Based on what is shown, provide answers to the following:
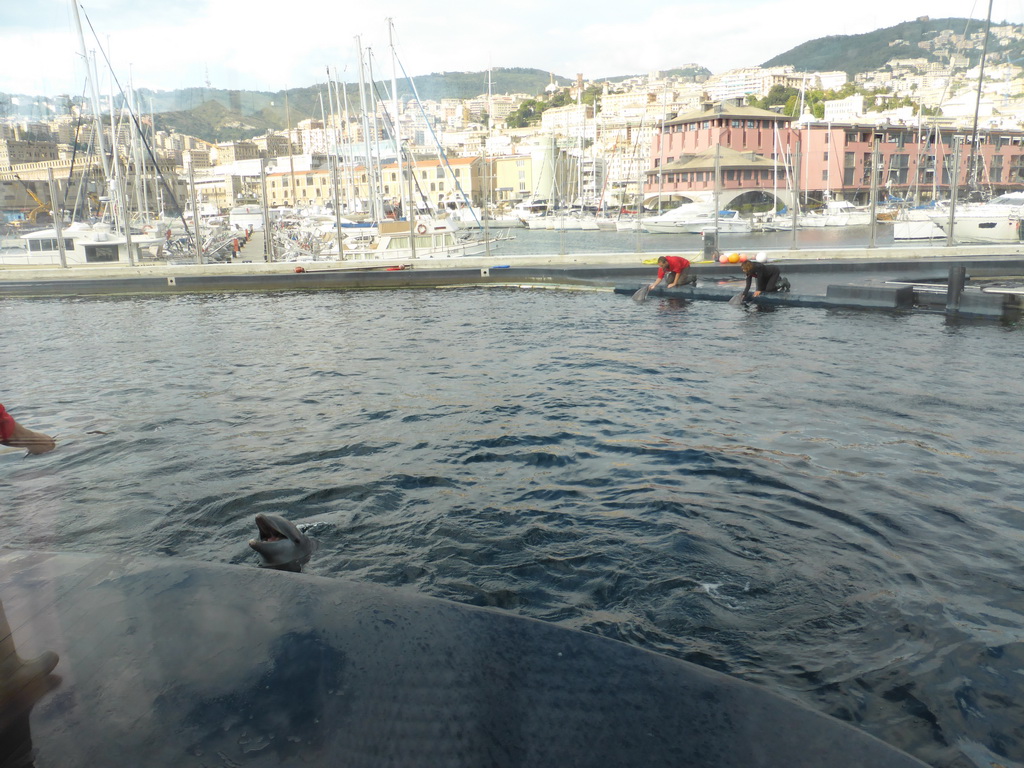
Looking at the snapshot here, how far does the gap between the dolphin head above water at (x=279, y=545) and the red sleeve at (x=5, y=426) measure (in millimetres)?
1414

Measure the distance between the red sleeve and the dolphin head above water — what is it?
1.41m

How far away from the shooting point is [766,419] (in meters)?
7.28

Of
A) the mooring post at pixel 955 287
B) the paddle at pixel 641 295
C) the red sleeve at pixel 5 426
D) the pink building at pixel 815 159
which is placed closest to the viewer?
the red sleeve at pixel 5 426

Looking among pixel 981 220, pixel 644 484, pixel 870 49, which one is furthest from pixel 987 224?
pixel 870 49

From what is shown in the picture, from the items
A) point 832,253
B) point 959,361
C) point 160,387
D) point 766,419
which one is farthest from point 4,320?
point 832,253

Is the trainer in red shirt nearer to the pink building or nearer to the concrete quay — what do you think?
the concrete quay

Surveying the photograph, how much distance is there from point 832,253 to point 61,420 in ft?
57.1

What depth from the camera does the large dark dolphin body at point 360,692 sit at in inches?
86.4

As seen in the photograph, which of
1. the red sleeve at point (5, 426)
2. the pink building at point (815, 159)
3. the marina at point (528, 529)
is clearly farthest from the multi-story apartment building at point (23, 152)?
the pink building at point (815, 159)

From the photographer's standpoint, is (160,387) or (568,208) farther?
(568,208)

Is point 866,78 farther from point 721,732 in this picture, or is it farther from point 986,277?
point 721,732

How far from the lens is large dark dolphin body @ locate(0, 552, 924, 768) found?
7.20ft

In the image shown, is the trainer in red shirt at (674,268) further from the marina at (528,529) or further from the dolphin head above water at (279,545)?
the dolphin head above water at (279,545)

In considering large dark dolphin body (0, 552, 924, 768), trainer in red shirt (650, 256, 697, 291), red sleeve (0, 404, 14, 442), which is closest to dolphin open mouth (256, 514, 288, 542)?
large dark dolphin body (0, 552, 924, 768)
